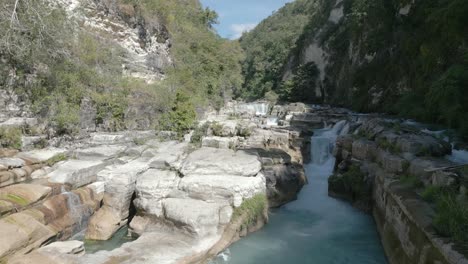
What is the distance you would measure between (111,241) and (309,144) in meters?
8.86

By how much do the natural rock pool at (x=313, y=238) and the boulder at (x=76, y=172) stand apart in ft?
12.0

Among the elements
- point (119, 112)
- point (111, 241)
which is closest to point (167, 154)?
point (111, 241)

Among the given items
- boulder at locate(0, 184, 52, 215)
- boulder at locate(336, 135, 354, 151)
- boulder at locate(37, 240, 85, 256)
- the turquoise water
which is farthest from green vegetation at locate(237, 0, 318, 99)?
boulder at locate(37, 240, 85, 256)

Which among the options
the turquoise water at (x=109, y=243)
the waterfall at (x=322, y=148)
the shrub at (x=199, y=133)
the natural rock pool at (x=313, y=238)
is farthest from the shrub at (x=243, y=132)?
the turquoise water at (x=109, y=243)

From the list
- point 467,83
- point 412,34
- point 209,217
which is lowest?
point 209,217

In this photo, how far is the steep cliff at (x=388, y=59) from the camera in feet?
33.3

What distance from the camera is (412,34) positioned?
17.2 m

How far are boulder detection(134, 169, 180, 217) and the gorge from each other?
30mm

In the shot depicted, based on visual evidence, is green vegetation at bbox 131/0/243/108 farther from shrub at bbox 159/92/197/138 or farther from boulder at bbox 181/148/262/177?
boulder at bbox 181/148/262/177

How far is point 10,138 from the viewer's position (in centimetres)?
867

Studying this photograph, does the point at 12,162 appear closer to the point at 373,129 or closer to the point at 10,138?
the point at 10,138

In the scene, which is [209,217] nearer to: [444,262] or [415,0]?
[444,262]

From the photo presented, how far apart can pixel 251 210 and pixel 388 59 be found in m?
18.6

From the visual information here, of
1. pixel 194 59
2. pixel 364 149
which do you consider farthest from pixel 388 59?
pixel 364 149
